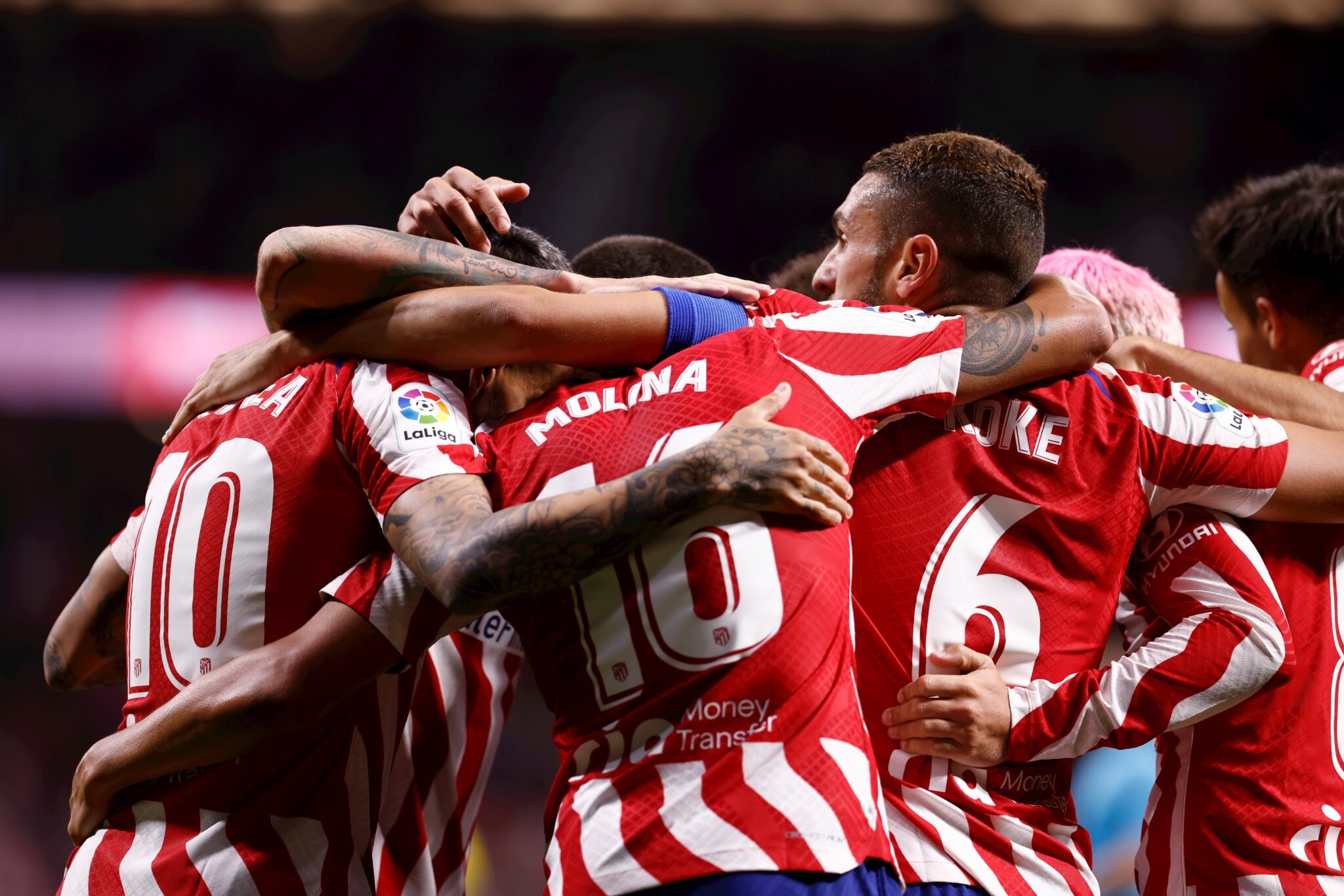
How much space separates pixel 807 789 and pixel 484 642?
1.03 metres

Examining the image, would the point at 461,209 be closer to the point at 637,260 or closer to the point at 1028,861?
the point at 637,260

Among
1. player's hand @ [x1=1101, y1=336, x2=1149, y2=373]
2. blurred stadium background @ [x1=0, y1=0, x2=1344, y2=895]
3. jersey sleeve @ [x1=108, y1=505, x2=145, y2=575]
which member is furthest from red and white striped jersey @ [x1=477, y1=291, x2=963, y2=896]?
blurred stadium background @ [x1=0, y1=0, x2=1344, y2=895]

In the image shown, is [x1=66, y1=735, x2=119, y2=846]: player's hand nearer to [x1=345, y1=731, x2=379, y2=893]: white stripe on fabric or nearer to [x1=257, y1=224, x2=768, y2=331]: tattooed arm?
[x1=345, y1=731, x2=379, y2=893]: white stripe on fabric

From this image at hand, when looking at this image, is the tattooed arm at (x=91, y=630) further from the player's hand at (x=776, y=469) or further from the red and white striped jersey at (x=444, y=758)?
the player's hand at (x=776, y=469)

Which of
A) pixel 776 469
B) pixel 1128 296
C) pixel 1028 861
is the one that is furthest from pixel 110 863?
pixel 1128 296

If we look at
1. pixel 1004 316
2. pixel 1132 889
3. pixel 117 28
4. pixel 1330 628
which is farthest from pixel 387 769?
pixel 117 28

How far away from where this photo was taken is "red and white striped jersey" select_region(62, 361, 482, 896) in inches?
67.1

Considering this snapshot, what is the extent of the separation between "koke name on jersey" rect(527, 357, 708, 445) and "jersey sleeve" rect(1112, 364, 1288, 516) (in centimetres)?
75

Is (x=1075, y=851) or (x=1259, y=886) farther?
(x=1259, y=886)

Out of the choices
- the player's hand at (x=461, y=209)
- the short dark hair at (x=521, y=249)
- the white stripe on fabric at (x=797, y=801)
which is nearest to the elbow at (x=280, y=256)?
the player's hand at (x=461, y=209)

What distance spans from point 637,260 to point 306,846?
153 cm

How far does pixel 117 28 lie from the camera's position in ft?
20.1

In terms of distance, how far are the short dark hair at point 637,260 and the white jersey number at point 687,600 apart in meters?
1.17

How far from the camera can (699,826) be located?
56.3 inches
